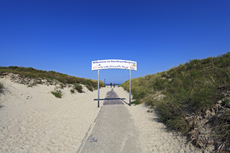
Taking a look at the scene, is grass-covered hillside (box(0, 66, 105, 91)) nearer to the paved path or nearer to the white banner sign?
the white banner sign

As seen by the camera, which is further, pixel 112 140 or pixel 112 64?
pixel 112 64

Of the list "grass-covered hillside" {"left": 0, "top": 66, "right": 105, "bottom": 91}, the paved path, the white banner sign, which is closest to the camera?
the paved path

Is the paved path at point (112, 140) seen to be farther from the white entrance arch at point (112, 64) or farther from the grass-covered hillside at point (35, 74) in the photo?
the grass-covered hillside at point (35, 74)

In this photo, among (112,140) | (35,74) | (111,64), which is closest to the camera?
(112,140)

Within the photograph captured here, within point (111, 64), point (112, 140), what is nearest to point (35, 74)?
point (111, 64)

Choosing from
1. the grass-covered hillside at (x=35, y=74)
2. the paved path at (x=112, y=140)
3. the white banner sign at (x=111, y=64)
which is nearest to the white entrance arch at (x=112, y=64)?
the white banner sign at (x=111, y=64)

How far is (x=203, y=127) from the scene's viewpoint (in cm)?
346

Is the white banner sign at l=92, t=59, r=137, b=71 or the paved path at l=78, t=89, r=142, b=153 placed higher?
the white banner sign at l=92, t=59, r=137, b=71

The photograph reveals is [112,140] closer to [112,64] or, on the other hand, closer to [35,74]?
[112,64]

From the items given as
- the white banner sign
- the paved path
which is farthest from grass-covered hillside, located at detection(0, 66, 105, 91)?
the paved path

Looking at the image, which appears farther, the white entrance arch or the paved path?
the white entrance arch

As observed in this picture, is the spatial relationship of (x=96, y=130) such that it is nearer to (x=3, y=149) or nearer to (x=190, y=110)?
(x=3, y=149)

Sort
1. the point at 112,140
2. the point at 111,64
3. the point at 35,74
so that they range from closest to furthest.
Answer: the point at 112,140 < the point at 111,64 < the point at 35,74

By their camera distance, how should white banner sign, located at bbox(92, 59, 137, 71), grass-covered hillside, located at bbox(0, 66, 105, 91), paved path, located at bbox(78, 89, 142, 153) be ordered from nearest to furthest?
paved path, located at bbox(78, 89, 142, 153) < white banner sign, located at bbox(92, 59, 137, 71) < grass-covered hillside, located at bbox(0, 66, 105, 91)
